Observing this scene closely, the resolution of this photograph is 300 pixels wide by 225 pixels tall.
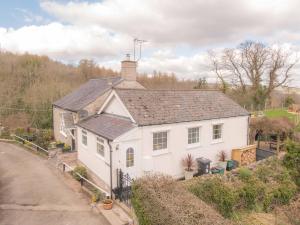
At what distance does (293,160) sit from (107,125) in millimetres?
11980

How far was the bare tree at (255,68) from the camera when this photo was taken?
130ft

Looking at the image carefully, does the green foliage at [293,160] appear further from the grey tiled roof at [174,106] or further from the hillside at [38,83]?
the hillside at [38,83]

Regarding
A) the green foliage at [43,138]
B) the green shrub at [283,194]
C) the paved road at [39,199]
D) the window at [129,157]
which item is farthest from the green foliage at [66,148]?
the green shrub at [283,194]

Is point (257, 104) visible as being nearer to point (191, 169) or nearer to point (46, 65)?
point (191, 169)

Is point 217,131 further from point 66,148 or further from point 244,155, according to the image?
point 66,148

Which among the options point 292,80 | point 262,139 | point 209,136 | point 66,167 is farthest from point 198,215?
point 292,80

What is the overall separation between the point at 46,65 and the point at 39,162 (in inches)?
1661

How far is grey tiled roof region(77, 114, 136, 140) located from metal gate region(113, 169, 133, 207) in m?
2.04

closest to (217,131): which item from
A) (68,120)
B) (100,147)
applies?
(100,147)

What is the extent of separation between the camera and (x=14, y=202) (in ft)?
38.0

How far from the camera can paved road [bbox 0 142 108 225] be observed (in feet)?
32.8

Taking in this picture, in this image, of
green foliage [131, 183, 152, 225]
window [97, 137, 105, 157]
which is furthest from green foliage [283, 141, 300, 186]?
window [97, 137, 105, 157]

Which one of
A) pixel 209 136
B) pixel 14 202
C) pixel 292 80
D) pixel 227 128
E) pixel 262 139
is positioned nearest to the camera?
pixel 14 202

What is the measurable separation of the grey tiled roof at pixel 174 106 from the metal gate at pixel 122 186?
2.87 meters
